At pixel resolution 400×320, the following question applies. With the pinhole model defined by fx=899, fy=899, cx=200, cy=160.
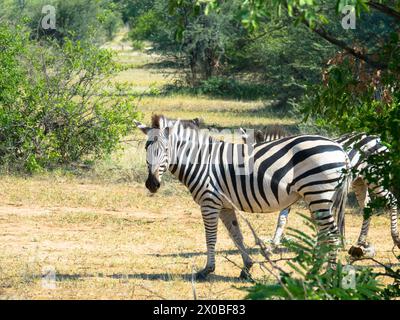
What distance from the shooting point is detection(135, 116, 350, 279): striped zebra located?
9086 mm

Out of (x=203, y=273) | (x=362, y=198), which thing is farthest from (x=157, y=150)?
(x=362, y=198)

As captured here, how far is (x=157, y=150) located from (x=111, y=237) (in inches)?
102

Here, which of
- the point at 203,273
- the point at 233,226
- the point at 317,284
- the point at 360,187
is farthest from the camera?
the point at 360,187

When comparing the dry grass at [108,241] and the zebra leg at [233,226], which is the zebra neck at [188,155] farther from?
the dry grass at [108,241]

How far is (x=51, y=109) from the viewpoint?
52.6ft

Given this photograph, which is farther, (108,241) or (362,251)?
(108,241)

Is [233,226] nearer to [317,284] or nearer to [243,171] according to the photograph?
[243,171]

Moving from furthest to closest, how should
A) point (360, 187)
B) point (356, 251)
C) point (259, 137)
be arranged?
1. point (259, 137)
2. point (360, 187)
3. point (356, 251)

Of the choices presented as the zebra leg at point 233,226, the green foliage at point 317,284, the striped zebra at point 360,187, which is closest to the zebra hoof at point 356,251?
the striped zebra at point 360,187

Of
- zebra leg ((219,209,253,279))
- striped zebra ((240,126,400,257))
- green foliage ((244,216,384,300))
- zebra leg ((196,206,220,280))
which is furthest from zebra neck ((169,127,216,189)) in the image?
green foliage ((244,216,384,300))

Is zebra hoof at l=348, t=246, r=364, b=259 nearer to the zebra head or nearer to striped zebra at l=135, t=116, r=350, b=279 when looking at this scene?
striped zebra at l=135, t=116, r=350, b=279
